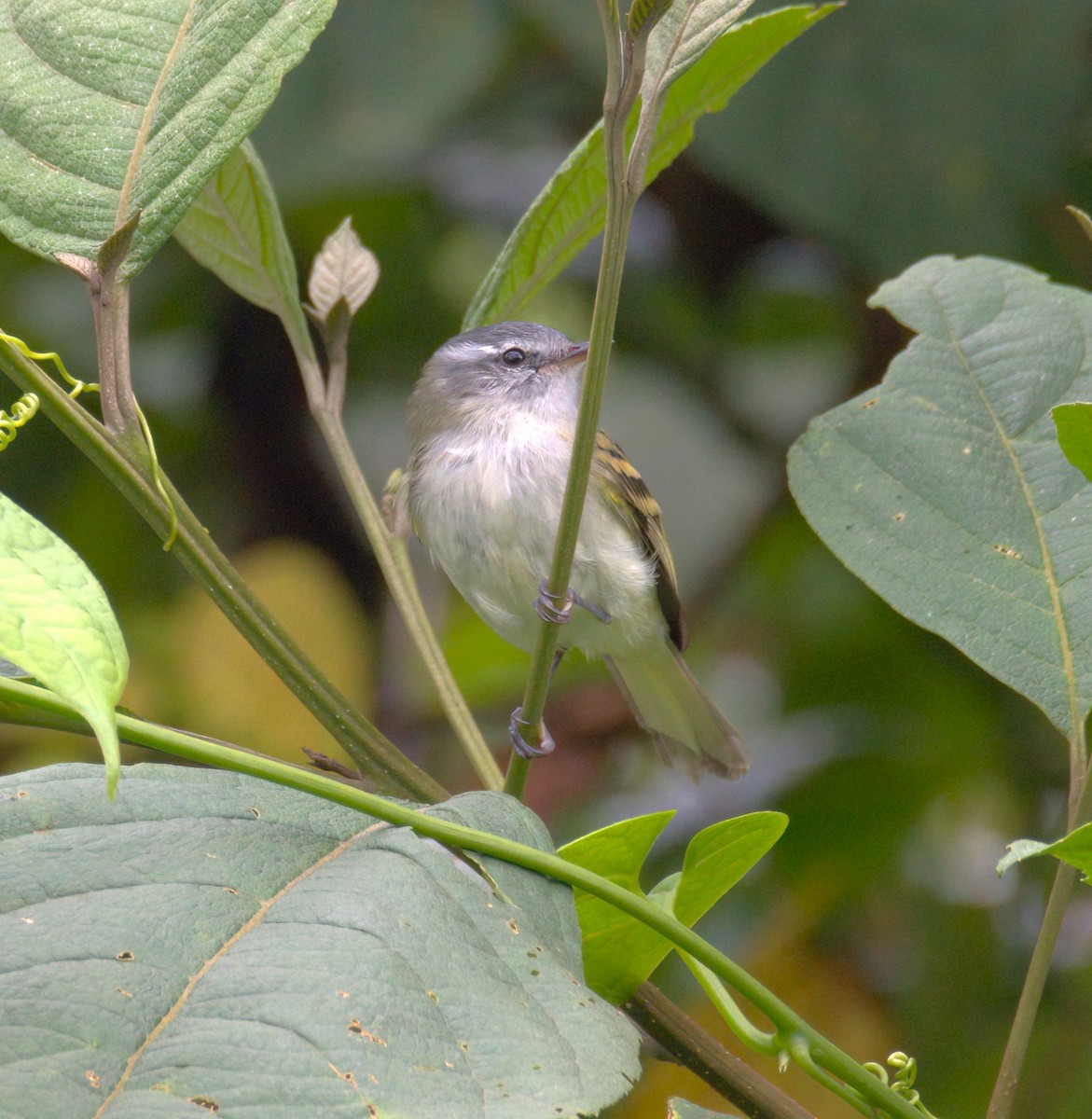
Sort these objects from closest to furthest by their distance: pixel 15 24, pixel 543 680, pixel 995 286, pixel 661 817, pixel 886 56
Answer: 1. pixel 661 817
2. pixel 543 680
3. pixel 15 24
4. pixel 995 286
5. pixel 886 56

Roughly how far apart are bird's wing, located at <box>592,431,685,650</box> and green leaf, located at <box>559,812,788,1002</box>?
5.91ft

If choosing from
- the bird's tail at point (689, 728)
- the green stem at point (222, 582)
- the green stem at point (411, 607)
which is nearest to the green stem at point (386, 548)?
the green stem at point (411, 607)

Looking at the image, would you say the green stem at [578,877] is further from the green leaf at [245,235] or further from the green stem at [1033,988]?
the green leaf at [245,235]

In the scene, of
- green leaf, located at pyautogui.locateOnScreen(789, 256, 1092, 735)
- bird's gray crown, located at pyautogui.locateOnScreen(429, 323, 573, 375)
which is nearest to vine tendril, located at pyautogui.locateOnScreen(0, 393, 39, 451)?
green leaf, located at pyautogui.locateOnScreen(789, 256, 1092, 735)

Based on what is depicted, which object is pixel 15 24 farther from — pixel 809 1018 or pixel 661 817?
pixel 809 1018

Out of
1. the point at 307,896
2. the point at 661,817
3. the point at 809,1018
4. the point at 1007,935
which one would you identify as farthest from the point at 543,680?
the point at 1007,935

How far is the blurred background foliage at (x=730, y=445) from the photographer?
3.00 metres

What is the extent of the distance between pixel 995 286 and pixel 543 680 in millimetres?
961

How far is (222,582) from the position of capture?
125 centimetres

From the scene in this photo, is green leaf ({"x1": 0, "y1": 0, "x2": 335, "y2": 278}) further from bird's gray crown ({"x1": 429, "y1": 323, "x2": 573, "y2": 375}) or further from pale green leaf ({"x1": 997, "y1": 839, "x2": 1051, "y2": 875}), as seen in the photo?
bird's gray crown ({"x1": 429, "y1": 323, "x2": 573, "y2": 375})

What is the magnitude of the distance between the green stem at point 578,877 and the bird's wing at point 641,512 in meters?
1.94

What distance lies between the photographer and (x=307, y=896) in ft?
3.36

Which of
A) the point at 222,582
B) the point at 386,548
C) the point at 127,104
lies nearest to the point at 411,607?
the point at 386,548

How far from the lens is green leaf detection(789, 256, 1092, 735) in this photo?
1511 mm
